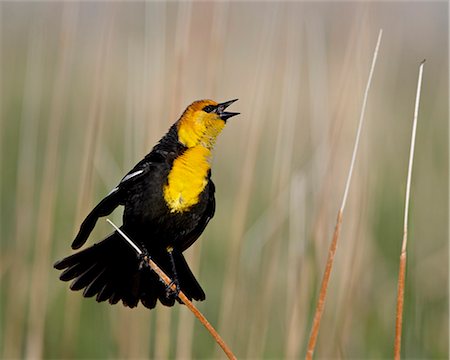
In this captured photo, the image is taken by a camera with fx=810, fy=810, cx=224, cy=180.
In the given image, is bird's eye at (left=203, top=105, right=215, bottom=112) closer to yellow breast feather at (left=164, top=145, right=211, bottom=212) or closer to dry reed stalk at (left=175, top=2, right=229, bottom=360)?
yellow breast feather at (left=164, top=145, right=211, bottom=212)

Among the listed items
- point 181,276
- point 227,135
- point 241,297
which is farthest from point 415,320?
point 227,135

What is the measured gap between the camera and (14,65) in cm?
428

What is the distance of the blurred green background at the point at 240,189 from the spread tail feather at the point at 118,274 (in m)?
0.30

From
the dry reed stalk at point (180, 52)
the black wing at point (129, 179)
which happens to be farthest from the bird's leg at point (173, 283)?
the dry reed stalk at point (180, 52)

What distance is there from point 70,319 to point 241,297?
2.13 ft

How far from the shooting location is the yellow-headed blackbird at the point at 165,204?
1.39m

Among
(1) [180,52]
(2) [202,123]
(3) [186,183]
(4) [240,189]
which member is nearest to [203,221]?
(3) [186,183]

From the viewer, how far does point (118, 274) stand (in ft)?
5.19

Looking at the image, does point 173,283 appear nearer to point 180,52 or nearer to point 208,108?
point 208,108

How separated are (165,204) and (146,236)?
0.07 meters

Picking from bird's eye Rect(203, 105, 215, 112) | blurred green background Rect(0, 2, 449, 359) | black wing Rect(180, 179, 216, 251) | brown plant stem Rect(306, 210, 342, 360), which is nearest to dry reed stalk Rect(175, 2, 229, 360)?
blurred green background Rect(0, 2, 449, 359)

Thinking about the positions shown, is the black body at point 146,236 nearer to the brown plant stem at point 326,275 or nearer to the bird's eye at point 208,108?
the bird's eye at point 208,108

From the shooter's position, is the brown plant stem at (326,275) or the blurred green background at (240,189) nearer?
Result: the brown plant stem at (326,275)

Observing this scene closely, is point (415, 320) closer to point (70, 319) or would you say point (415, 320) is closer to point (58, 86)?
point (70, 319)
